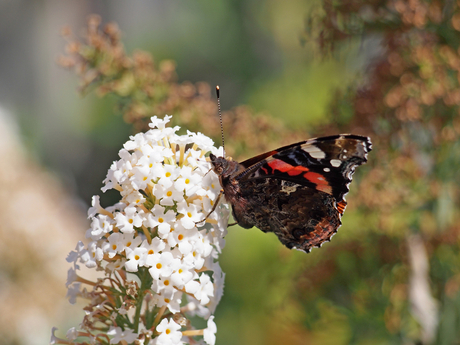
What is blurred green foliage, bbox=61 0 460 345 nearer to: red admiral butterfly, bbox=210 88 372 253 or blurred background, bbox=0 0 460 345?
blurred background, bbox=0 0 460 345

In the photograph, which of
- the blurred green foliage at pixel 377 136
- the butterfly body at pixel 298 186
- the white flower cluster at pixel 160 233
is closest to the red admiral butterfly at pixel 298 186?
the butterfly body at pixel 298 186

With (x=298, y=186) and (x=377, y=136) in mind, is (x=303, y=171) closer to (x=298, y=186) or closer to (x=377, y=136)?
(x=298, y=186)

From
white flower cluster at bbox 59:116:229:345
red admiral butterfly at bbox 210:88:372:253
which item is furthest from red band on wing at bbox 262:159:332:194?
white flower cluster at bbox 59:116:229:345

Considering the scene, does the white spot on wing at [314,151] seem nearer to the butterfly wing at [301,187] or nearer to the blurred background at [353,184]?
the butterfly wing at [301,187]

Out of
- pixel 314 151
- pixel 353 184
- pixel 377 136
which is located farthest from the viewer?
pixel 353 184

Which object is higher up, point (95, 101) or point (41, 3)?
point (41, 3)

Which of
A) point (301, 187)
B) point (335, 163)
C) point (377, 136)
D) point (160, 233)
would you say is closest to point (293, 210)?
point (301, 187)

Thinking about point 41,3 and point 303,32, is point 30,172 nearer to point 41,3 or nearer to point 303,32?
point 303,32

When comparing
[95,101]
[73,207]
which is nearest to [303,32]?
[73,207]
